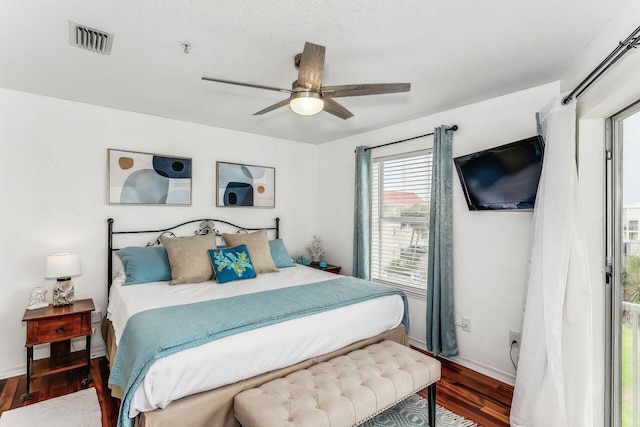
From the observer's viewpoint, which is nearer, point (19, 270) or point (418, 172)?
point (19, 270)

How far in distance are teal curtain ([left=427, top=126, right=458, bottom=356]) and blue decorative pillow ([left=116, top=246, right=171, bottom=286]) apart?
2.58 metres

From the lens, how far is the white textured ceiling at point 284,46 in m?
1.69

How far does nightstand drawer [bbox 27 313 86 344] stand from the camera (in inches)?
99.4

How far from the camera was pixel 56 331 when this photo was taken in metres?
2.61

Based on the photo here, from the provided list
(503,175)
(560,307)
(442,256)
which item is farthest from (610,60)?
(442,256)

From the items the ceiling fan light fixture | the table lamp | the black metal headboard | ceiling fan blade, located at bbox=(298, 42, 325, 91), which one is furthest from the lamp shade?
ceiling fan blade, located at bbox=(298, 42, 325, 91)

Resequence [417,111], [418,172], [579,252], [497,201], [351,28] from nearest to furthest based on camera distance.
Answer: [351,28] → [579,252] → [497,201] → [417,111] → [418,172]

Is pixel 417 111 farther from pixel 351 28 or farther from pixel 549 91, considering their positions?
pixel 351 28

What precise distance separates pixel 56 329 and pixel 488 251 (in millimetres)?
3693

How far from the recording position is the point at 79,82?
265cm

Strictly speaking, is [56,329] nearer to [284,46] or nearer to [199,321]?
[199,321]

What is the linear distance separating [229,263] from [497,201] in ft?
8.14

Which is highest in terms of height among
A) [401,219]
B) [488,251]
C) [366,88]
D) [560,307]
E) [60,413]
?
[366,88]

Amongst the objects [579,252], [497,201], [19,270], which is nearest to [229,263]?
[19,270]
